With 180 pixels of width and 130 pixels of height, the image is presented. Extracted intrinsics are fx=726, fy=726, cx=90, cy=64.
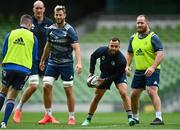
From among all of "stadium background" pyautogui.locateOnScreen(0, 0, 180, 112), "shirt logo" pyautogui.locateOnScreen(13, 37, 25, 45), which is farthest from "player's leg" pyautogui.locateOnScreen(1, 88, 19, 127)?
"stadium background" pyautogui.locateOnScreen(0, 0, 180, 112)

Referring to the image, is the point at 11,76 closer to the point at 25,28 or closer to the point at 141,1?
the point at 25,28

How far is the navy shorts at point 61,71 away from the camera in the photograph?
1487cm

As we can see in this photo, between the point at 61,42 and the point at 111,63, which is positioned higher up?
the point at 61,42

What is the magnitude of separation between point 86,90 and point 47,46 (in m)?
11.2

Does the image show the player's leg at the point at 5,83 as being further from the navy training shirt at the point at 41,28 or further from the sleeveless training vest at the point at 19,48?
the navy training shirt at the point at 41,28

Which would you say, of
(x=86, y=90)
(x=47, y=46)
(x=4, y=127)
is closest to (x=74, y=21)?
(x=86, y=90)

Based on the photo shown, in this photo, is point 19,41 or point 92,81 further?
point 92,81

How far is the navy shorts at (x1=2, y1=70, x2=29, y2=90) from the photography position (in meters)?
13.3

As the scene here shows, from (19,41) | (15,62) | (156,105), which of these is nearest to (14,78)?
(15,62)

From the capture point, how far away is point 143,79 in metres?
14.9

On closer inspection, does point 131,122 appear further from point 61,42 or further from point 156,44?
point 61,42

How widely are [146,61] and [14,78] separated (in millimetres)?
2927

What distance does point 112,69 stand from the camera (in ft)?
47.6

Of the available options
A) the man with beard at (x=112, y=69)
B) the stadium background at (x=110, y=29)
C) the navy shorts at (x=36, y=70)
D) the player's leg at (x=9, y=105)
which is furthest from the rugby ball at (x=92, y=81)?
the stadium background at (x=110, y=29)
